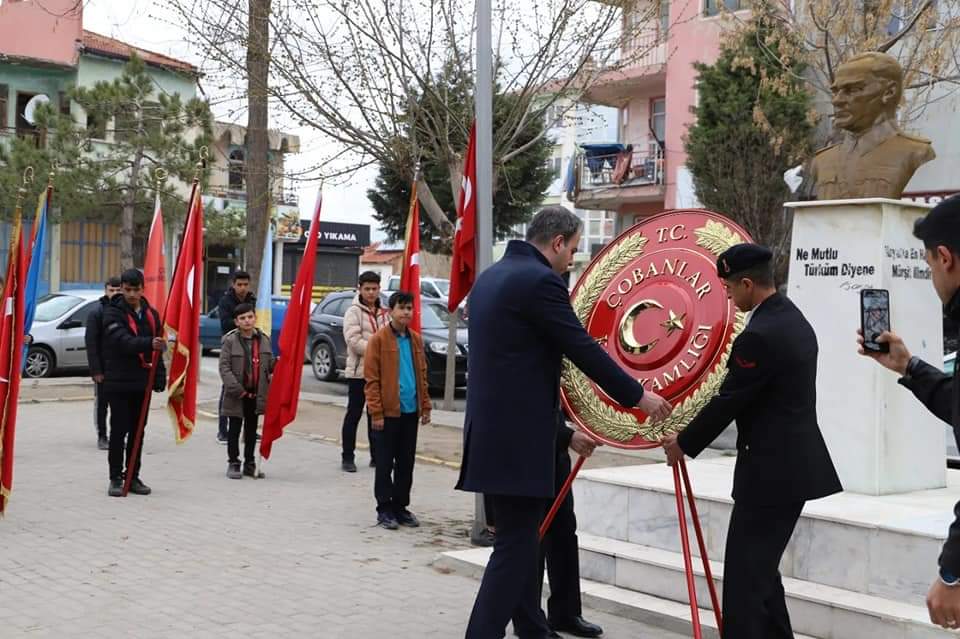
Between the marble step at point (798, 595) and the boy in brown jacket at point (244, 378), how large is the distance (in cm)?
482

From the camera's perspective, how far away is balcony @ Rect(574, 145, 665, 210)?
30203 millimetres

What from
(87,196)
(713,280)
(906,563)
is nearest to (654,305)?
(713,280)

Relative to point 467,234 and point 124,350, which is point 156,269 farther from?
point 467,234

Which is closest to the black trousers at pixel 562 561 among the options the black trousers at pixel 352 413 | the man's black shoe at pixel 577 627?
the man's black shoe at pixel 577 627

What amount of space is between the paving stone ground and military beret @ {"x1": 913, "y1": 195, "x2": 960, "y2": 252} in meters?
3.38

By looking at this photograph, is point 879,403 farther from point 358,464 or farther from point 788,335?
point 358,464

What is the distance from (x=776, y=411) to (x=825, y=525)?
4.99 feet

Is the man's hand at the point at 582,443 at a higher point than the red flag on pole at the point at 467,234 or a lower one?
lower

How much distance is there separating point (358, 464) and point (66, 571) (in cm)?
531

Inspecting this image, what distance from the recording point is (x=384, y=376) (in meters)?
9.16

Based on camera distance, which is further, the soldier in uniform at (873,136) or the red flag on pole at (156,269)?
the red flag on pole at (156,269)

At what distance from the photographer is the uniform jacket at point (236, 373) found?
11.0 m

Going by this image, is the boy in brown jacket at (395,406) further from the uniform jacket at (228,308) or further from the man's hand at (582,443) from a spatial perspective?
the uniform jacket at (228,308)

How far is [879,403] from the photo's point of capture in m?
6.76
